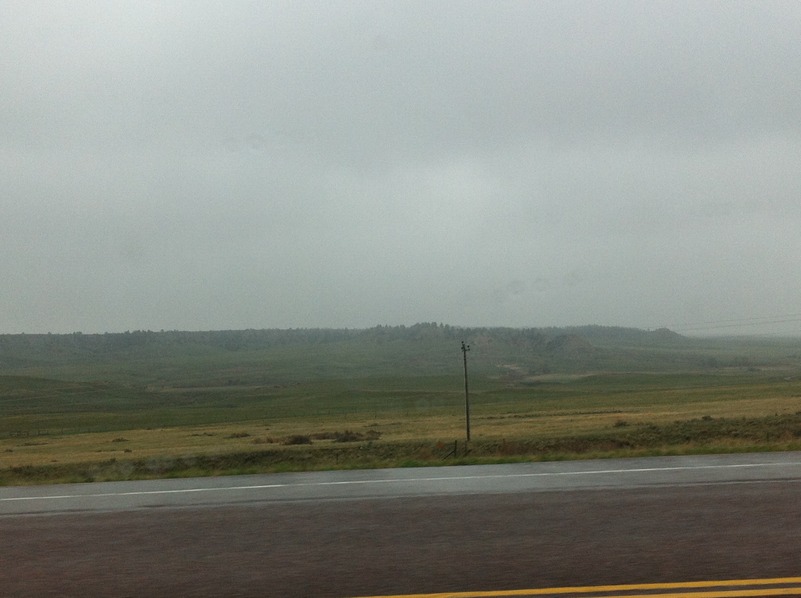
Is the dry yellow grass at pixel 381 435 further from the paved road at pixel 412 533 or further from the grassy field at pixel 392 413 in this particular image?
the paved road at pixel 412 533

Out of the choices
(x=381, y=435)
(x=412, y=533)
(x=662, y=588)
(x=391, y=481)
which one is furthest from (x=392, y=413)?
(x=662, y=588)

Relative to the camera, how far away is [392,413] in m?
94.0

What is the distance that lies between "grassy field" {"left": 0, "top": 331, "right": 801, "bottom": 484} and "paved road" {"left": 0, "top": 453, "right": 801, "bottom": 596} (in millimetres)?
3574

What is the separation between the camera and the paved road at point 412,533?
711 centimetres

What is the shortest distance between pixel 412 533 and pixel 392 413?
8604 cm

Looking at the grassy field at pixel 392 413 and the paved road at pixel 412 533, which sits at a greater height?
the paved road at pixel 412 533

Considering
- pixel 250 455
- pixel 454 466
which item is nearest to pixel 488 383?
pixel 250 455

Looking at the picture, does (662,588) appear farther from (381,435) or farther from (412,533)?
(381,435)

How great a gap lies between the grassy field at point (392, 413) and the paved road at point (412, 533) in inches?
Answer: 141

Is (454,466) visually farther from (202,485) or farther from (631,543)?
(631,543)

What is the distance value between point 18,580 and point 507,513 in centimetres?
528

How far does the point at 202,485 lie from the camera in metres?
13.0

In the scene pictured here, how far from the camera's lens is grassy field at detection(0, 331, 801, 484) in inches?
1161

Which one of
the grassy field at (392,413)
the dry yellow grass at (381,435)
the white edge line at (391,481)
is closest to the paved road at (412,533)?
the white edge line at (391,481)
